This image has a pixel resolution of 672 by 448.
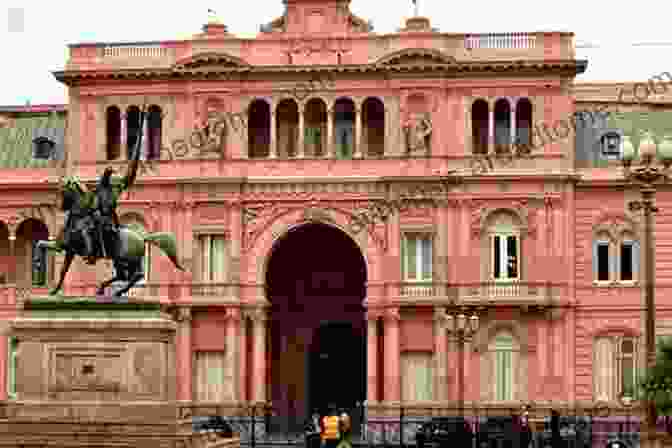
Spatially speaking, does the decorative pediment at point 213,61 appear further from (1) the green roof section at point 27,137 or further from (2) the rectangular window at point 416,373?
(2) the rectangular window at point 416,373

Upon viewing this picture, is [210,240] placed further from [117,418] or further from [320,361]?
[117,418]

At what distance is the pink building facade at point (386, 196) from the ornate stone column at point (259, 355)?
0.08 metres

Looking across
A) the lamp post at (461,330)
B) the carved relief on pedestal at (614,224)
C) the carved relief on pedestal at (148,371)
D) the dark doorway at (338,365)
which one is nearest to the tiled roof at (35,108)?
the dark doorway at (338,365)

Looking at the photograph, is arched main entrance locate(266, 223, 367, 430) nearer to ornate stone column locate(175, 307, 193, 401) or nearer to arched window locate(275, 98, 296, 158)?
arched window locate(275, 98, 296, 158)

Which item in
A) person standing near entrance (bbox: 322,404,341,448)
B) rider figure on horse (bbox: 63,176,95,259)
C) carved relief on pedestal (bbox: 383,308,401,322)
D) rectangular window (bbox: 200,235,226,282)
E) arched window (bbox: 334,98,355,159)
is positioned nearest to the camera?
rider figure on horse (bbox: 63,176,95,259)

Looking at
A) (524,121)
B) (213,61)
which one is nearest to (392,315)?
(524,121)

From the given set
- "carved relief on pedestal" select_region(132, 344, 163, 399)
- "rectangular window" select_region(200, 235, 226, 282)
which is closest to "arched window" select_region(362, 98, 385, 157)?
"rectangular window" select_region(200, 235, 226, 282)

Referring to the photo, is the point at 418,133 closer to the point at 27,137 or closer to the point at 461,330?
the point at 461,330

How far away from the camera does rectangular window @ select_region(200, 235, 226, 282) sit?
6988 cm

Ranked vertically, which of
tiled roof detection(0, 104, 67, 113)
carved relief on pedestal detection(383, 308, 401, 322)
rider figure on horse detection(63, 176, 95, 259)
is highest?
tiled roof detection(0, 104, 67, 113)

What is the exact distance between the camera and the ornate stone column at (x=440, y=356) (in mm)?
67562

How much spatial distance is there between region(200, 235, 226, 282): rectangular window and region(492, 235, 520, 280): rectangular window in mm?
11203

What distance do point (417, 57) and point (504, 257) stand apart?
8962mm

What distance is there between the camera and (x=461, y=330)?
2464 inches
